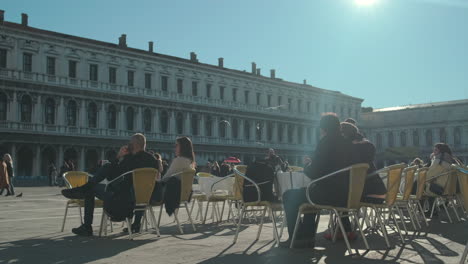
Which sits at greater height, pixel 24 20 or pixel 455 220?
pixel 24 20

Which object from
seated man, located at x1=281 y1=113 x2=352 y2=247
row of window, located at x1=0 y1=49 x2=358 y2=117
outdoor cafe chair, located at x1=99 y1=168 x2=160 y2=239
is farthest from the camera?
row of window, located at x1=0 y1=49 x2=358 y2=117

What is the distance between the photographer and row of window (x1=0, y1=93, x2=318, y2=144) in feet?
Result: 118

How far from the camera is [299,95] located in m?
56.8

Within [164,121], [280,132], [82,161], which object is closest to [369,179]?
[82,161]

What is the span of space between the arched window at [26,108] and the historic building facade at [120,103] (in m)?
0.06

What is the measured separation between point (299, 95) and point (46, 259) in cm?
5297

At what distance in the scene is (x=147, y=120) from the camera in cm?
4309

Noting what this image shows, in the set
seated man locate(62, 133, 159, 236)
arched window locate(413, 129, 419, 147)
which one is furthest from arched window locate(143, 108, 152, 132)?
arched window locate(413, 129, 419, 147)

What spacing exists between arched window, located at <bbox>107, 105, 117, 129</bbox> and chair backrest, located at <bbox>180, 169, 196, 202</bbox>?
3412 cm

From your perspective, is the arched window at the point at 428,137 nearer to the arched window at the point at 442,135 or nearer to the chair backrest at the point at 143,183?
the arched window at the point at 442,135

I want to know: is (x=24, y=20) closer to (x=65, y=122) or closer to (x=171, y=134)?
(x=65, y=122)

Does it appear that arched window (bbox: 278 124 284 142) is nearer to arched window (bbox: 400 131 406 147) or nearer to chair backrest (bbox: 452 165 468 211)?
arched window (bbox: 400 131 406 147)

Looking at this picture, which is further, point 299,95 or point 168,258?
point 299,95

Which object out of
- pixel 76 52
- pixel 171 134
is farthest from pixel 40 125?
pixel 171 134
